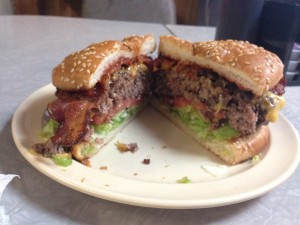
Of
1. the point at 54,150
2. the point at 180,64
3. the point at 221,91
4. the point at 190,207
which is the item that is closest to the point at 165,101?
the point at 180,64

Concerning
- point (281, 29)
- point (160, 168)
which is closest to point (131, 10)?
point (281, 29)

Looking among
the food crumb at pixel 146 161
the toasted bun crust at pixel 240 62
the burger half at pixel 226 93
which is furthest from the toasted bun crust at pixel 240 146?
the food crumb at pixel 146 161

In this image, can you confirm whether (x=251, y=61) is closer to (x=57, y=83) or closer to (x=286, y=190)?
(x=286, y=190)

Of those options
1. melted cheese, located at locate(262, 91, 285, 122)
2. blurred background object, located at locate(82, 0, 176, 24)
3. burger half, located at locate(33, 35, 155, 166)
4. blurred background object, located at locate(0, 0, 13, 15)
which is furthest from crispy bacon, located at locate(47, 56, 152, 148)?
blurred background object, located at locate(0, 0, 13, 15)

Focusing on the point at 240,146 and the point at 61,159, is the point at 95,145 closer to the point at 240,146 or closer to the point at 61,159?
the point at 61,159

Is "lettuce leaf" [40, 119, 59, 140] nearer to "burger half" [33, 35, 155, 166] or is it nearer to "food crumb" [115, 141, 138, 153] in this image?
"burger half" [33, 35, 155, 166]

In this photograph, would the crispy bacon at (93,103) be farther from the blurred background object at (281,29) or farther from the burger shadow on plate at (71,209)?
the blurred background object at (281,29)
